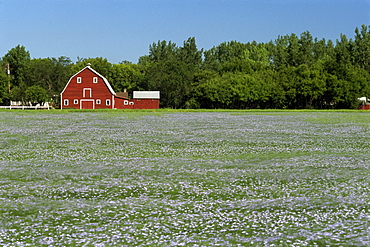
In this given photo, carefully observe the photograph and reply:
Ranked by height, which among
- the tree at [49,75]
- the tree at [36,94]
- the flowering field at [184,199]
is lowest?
the flowering field at [184,199]

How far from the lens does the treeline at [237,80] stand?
116 metres

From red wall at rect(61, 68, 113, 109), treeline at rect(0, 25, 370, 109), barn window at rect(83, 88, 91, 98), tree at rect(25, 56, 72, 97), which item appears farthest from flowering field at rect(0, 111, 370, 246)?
tree at rect(25, 56, 72, 97)

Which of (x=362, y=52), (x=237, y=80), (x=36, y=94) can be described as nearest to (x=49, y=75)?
(x=36, y=94)

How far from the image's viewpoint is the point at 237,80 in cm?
11988

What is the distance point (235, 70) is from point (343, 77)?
31541mm

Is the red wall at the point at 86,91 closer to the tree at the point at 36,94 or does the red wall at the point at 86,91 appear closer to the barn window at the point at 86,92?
the barn window at the point at 86,92

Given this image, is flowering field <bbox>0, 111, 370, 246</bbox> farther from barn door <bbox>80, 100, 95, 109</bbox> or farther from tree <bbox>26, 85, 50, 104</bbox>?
tree <bbox>26, 85, 50, 104</bbox>

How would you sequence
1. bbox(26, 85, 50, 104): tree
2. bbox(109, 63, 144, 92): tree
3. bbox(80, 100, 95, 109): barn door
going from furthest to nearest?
bbox(109, 63, 144, 92): tree < bbox(26, 85, 50, 104): tree < bbox(80, 100, 95, 109): barn door

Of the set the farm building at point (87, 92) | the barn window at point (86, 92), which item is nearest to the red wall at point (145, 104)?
the farm building at point (87, 92)

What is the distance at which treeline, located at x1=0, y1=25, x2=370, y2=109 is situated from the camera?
380 feet

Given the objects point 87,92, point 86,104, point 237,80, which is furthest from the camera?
point 237,80

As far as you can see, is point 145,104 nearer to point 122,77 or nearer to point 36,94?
point 36,94

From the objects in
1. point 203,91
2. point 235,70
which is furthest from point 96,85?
point 235,70

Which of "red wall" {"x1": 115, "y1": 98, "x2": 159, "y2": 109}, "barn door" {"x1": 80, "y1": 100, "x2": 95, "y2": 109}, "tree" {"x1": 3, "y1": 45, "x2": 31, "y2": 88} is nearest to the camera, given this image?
"barn door" {"x1": 80, "y1": 100, "x2": 95, "y2": 109}
